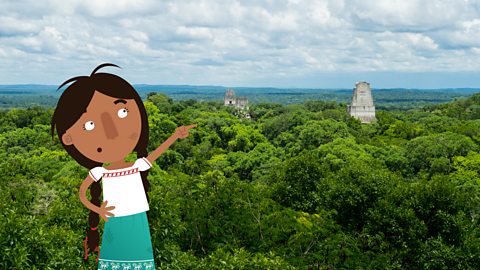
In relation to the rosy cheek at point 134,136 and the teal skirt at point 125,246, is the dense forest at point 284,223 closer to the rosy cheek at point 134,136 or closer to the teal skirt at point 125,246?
the teal skirt at point 125,246

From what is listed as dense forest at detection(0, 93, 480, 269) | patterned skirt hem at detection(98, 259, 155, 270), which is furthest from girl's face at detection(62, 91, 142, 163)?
dense forest at detection(0, 93, 480, 269)

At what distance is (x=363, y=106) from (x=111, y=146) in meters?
73.6

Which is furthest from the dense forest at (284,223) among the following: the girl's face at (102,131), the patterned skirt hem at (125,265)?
the girl's face at (102,131)

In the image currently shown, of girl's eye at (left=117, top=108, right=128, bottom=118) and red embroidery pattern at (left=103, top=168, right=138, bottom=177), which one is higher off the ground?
girl's eye at (left=117, top=108, right=128, bottom=118)

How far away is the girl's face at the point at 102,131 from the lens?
6617mm

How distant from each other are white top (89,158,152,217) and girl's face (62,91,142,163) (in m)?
0.19

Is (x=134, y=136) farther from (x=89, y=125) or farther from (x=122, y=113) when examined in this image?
(x=89, y=125)

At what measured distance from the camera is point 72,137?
662cm

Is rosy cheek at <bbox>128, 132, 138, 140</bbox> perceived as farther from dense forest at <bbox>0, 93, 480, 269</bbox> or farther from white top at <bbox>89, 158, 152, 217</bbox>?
dense forest at <bbox>0, 93, 480, 269</bbox>

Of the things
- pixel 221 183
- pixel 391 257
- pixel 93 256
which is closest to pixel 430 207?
pixel 391 257

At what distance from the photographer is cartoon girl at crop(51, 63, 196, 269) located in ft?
21.7

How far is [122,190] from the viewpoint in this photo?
6.81 m

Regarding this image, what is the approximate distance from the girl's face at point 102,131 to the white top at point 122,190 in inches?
7.6

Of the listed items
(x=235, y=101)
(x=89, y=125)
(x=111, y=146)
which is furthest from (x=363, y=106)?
(x=89, y=125)
